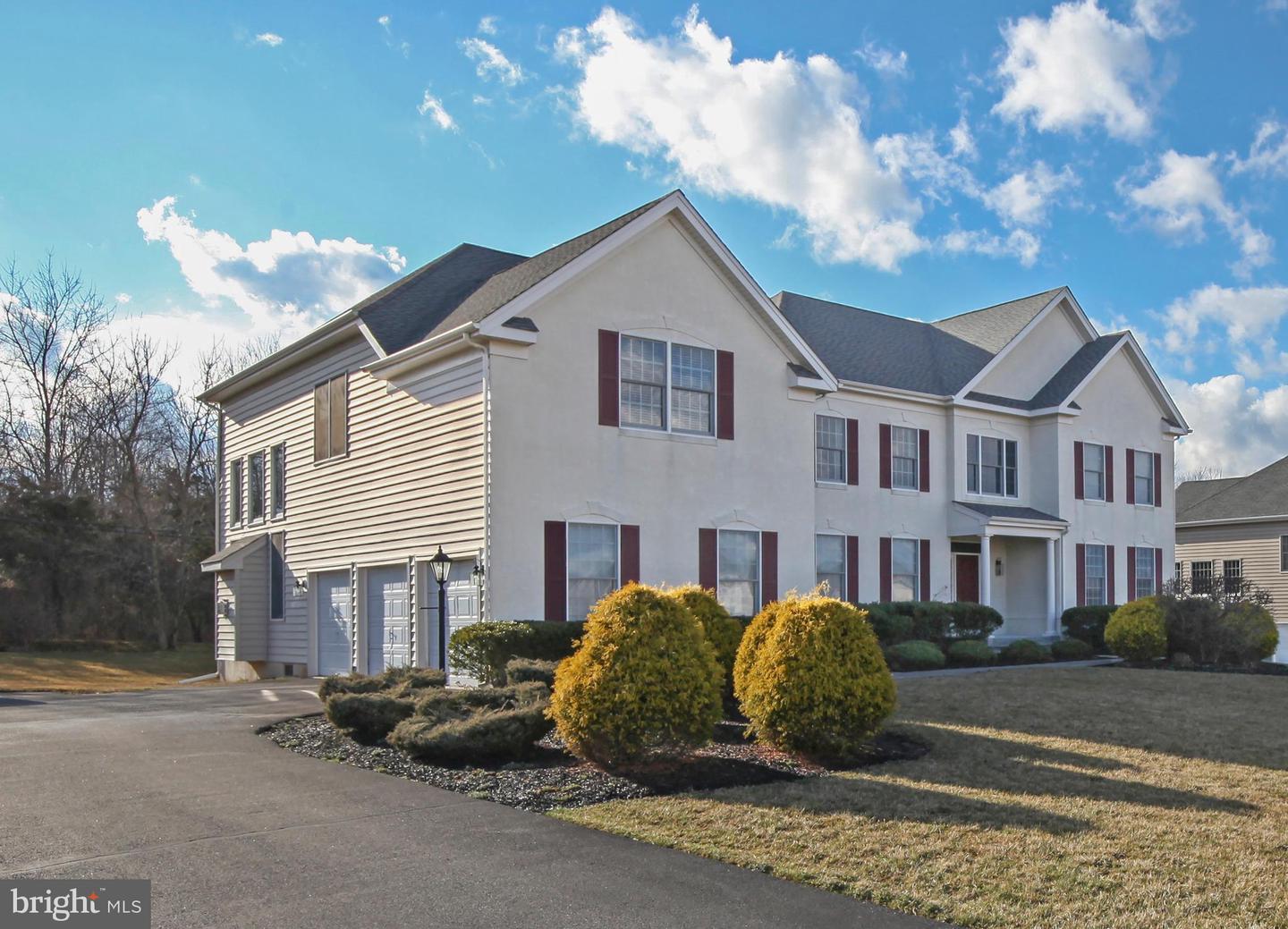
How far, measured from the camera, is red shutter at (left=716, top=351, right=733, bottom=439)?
19.4 m

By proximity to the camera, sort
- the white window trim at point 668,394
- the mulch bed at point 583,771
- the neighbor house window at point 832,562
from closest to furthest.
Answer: the mulch bed at point 583,771
the white window trim at point 668,394
the neighbor house window at point 832,562

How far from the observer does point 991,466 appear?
27.1 m

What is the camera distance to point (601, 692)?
31.1 feet

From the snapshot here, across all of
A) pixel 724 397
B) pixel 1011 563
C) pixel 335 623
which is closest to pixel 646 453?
pixel 724 397

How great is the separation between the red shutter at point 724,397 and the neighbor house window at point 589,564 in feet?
9.62

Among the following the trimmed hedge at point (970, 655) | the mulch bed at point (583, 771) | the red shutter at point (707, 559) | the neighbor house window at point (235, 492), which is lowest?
the trimmed hedge at point (970, 655)

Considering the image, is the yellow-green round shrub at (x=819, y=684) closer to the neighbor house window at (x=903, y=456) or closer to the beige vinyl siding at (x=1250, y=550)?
the neighbor house window at (x=903, y=456)

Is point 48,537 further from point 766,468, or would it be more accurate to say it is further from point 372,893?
point 372,893

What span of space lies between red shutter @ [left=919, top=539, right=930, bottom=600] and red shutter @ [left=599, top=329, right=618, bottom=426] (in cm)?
1034

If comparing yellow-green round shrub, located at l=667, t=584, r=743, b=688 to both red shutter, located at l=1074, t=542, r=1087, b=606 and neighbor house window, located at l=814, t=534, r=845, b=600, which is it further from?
red shutter, located at l=1074, t=542, r=1087, b=606

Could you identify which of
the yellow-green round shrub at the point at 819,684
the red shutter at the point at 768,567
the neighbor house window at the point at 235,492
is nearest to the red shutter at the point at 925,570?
the red shutter at the point at 768,567

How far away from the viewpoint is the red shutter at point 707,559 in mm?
19031

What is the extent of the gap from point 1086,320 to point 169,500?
32.8 meters

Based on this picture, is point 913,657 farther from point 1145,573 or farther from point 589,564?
point 1145,573
